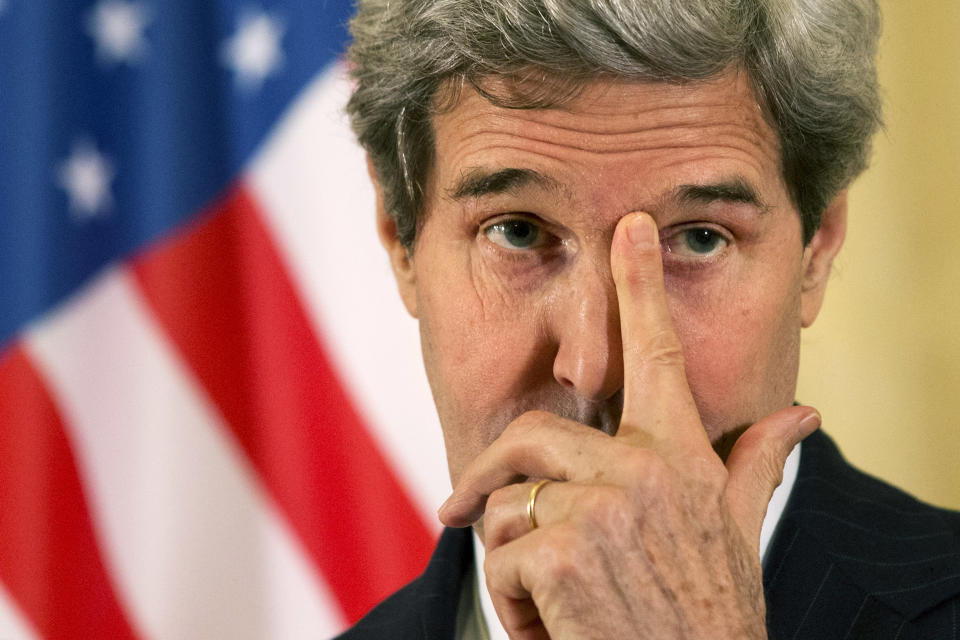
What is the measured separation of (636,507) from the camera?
1.02 meters

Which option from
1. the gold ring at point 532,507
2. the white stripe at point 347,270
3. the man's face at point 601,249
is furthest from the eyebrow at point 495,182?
the white stripe at point 347,270

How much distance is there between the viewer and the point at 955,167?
6.54ft

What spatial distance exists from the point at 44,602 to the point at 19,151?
943mm

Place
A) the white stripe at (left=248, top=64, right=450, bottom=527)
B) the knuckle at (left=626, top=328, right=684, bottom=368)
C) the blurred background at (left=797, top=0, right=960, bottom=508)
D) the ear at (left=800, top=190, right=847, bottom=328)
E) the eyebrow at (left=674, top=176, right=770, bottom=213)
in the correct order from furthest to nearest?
the white stripe at (left=248, top=64, right=450, bottom=527)
the blurred background at (left=797, top=0, right=960, bottom=508)
the ear at (left=800, top=190, right=847, bottom=328)
the eyebrow at (left=674, top=176, right=770, bottom=213)
the knuckle at (left=626, top=328, right=684, bottom=368)

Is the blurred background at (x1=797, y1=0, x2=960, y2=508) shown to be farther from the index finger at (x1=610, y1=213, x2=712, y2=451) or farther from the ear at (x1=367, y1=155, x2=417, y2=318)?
the index finger at (x1=610, y1=213, x2=712, y2=451)

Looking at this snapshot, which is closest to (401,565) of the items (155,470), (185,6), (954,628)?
(155,470)

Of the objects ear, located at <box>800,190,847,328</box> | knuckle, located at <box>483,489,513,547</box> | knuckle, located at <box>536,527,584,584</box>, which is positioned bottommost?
knuckle, located at <box>536,527,584,584</box>

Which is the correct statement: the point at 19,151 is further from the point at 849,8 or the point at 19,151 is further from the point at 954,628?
the point at 954,628

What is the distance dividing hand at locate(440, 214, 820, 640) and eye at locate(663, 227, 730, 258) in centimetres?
10

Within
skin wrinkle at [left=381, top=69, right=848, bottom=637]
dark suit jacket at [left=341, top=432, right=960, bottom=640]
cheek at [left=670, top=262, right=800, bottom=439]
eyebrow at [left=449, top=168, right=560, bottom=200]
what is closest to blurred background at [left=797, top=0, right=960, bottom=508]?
dark suit jacket at [left=341, top=432, right=960, bottom=640]

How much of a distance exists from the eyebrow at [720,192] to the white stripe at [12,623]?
1629mm

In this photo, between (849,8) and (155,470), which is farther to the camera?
(155,470)

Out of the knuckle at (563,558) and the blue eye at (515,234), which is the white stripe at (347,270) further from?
the knuckle at (563,558)

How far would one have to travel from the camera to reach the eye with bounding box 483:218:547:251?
4.21 ft
